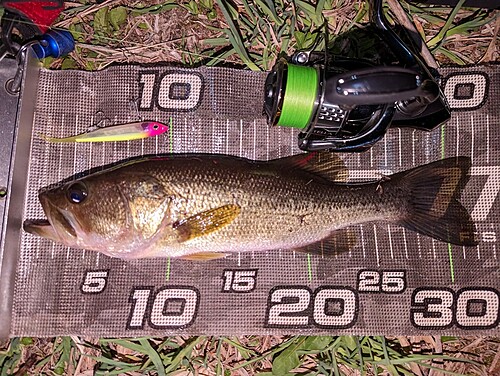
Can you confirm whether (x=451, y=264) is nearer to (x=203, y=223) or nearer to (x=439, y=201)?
(x=439, y=201)

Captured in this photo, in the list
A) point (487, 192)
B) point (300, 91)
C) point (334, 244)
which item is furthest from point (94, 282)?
point (487, 192)

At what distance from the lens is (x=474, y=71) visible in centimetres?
340

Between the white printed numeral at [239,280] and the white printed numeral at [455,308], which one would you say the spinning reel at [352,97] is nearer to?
the white printed numeral at [239,280]

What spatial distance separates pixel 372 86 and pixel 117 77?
5.78 feet

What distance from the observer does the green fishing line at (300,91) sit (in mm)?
2732

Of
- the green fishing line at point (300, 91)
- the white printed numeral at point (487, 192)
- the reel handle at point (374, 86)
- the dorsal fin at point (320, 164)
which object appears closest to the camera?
the reel handle at point (374, 86)

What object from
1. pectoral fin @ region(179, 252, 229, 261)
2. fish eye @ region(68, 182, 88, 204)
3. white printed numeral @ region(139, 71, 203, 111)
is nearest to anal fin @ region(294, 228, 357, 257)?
pectoral fin @ region(179, 252, 229, 261)

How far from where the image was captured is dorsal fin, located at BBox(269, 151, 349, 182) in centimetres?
320

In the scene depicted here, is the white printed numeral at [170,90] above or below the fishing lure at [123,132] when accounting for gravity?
above

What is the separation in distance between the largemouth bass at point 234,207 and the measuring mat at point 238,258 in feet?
0.52

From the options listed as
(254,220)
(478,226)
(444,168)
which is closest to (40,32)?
(254,220)

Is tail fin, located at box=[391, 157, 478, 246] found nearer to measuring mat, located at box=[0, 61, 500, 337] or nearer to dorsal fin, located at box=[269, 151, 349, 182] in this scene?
measuring mat, located at box=[0, 61, 500, 337]

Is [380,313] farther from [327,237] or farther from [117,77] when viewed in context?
[117,77]

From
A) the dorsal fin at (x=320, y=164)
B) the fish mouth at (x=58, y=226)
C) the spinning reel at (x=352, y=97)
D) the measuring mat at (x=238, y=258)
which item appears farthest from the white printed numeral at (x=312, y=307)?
the fish mouth at (x=58, y=226)
